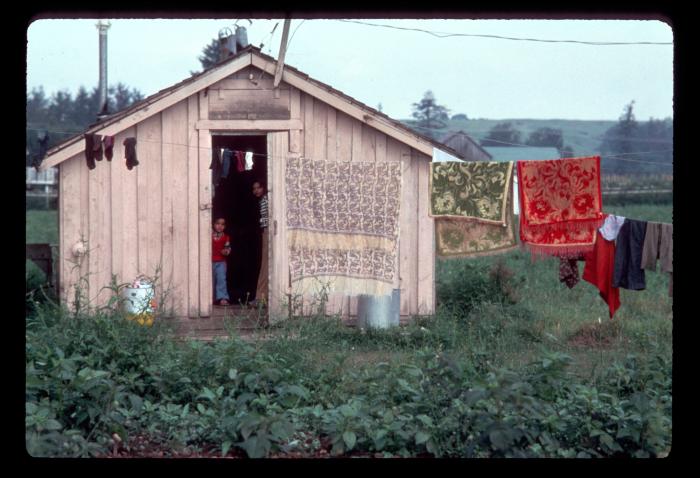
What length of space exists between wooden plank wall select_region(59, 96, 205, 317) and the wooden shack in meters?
0.01

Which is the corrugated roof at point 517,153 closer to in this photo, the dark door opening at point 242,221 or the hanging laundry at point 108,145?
the dark door opening at point 242,221

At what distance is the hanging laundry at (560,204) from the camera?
9.05m

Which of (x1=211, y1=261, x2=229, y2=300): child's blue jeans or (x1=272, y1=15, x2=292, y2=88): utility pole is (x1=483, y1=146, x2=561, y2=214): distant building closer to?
(x1=211, y1=261, x2=229, y2=300): child's blue jeans

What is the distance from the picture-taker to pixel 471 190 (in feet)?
32.3

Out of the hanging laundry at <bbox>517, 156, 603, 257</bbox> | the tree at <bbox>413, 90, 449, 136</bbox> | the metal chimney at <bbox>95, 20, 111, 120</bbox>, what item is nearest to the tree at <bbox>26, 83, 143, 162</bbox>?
the tree at <bbox>413, 90, 449, 136</bbox>

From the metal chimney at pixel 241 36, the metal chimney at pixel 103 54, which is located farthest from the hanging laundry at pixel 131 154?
the metal chimney at pixel 103 54

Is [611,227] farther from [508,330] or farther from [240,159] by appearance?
[240,159]

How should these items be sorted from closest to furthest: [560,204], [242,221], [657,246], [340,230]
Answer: [657,246] → [560,204] → [340,230] → [242,221]

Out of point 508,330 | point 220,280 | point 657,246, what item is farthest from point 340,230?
point 657,246

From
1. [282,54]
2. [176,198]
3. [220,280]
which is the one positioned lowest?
[220,280]

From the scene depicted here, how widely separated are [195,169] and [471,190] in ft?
11.6

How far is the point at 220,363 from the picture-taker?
7141mm

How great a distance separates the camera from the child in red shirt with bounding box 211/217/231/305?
40.4 ft
